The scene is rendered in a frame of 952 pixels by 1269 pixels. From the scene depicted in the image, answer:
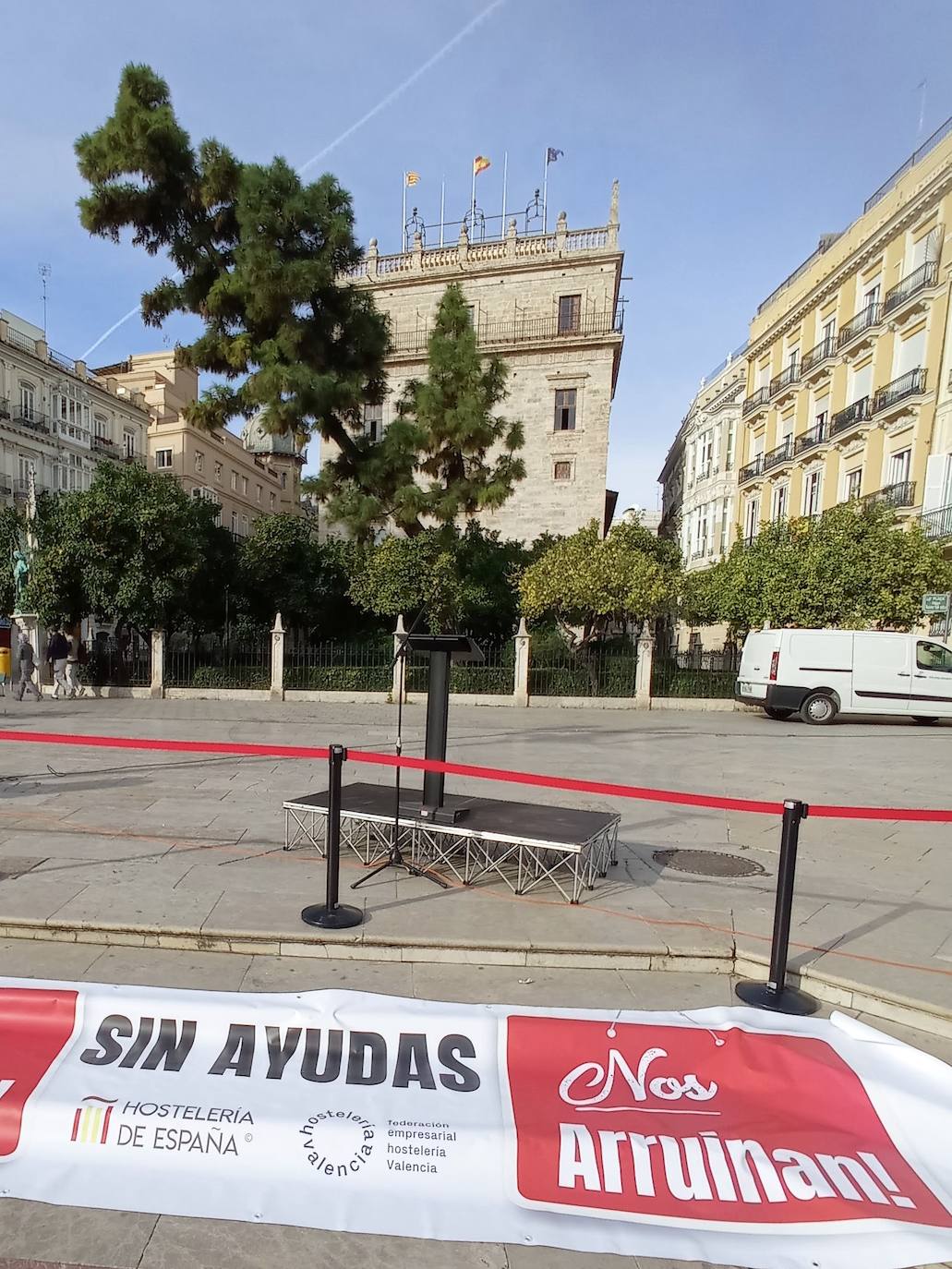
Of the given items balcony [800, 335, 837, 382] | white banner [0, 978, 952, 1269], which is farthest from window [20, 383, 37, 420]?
white banner [0, 978, 952, 1269]

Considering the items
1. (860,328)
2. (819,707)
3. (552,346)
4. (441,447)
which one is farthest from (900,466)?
(441,447)

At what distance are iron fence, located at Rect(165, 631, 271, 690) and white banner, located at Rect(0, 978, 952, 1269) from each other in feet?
51.5

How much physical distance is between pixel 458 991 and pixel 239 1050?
1.19m

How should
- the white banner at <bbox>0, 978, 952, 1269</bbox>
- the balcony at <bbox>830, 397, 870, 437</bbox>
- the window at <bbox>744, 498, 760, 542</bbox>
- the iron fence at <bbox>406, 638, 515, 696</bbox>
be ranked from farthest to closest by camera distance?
the window at <bbox>744, 498, 760, 542</bbox>
the balcony at <bbox>830, 397, 870, 437</bbox>
the iron fence at <bbox>406, 638, 515, 696</bbox>
the white banner at <bbox>0, 978, 952, 1269</bbox>

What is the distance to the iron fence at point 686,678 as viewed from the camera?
18.6 meters

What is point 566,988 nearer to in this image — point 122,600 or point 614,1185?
point 614,1185

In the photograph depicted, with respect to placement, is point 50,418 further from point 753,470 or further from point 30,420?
point 753,470

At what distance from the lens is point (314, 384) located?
17.6 m

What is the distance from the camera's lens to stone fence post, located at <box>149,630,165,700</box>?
17.9 meters

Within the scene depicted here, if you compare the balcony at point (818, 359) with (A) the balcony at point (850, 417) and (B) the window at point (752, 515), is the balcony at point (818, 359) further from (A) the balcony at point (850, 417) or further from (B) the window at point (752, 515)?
(B) the window at point (752, 515)

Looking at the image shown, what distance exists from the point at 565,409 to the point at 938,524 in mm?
16796

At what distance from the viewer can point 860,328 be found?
88.0 ft

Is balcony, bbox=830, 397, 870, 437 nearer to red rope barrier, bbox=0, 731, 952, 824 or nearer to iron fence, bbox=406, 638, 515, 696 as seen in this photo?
iron fence, bbox=406, 638, 515, 696

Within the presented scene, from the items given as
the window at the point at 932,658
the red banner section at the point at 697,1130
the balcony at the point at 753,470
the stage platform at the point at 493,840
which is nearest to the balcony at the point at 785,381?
the balcony at the point at 753,470
